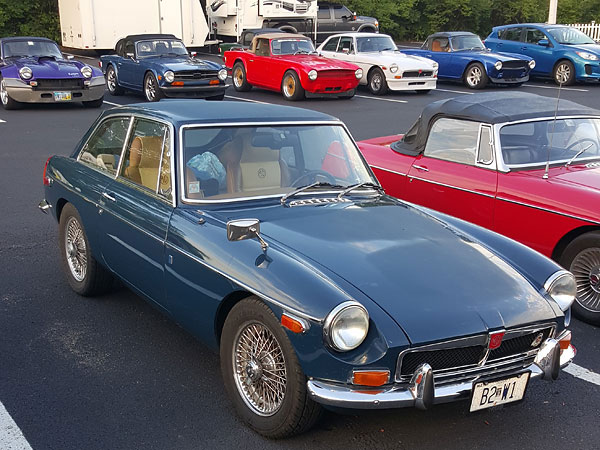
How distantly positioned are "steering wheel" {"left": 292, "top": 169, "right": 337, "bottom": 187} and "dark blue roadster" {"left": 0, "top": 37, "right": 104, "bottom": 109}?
1191cm

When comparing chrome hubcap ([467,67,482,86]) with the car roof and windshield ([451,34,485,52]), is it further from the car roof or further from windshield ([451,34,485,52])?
the car roof

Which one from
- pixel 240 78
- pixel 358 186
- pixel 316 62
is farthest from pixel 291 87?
pixel 358 186

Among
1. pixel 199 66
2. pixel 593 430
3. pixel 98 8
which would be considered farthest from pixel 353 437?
pixel 98 8

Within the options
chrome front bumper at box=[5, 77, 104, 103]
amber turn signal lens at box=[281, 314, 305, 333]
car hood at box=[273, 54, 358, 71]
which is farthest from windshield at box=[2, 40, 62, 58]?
amber turn signal lens at box=[281, 314, 305, 333]

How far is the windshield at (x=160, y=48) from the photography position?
17141mm

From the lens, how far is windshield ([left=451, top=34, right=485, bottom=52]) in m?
20.2

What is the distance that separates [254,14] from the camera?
28438 mm

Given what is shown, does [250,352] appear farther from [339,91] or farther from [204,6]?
[204,6]

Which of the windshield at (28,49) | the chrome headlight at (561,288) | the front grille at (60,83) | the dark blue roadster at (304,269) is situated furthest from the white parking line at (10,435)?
the windshield at (28,49)

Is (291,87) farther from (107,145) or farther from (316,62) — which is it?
(107,145)

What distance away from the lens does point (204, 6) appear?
Result: 29.4m

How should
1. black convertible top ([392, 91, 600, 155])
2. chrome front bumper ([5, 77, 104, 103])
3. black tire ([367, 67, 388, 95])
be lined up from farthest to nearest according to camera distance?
black tire ([367, 67, 388, 95]) < chrome front bumper ([5, 77, 104, 103]) < black convertible top ([392, 91, 600, 155])

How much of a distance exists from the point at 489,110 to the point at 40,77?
448 inches

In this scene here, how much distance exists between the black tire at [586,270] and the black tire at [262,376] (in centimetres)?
266
